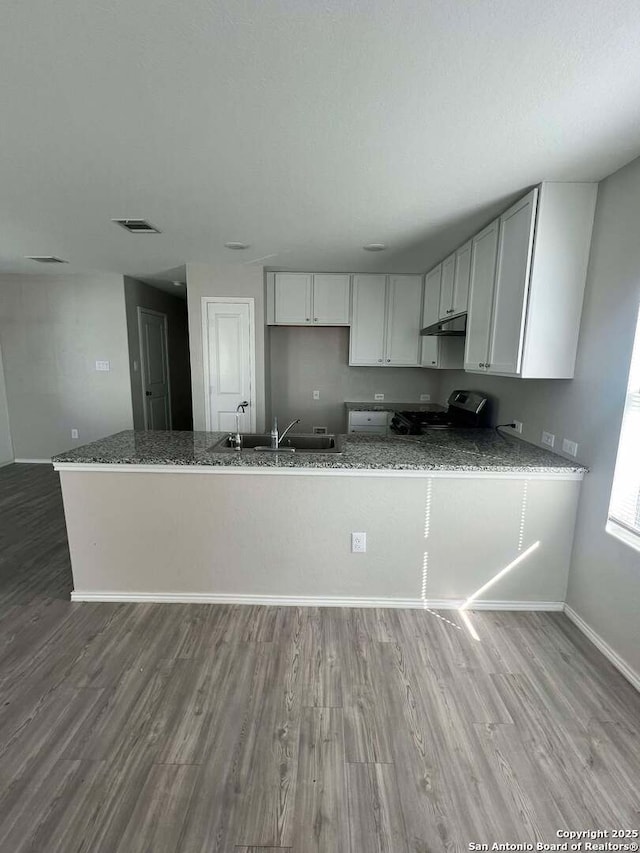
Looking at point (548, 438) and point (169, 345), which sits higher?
point (169, 345)

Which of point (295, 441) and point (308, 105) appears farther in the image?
Result: point (295, 441)

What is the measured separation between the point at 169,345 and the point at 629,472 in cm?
567

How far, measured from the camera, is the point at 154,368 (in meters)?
5.26

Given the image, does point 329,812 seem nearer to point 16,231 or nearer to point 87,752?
point 87,752

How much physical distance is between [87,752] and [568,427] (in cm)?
276

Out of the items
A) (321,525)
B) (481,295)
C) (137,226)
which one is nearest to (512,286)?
(481,295)

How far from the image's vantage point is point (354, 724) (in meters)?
1.51

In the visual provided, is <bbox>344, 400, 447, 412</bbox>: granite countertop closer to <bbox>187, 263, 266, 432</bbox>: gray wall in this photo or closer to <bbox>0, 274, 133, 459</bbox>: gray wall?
<bbox>187, 263, 266, 432</bbox>: gray wall

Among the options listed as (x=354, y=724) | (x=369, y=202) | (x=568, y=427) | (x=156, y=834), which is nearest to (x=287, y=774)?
(x=354, y=724)

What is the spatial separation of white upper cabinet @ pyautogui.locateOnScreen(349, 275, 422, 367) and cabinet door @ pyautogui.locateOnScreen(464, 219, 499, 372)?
143 centimetres

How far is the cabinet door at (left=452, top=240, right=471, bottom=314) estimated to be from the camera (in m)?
2.79

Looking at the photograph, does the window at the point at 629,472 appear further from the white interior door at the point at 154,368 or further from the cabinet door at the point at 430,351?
the white interior door at the point at 154,368

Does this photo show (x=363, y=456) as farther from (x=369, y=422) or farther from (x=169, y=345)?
(x=169, y=345)

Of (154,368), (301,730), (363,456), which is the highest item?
(154,368)
